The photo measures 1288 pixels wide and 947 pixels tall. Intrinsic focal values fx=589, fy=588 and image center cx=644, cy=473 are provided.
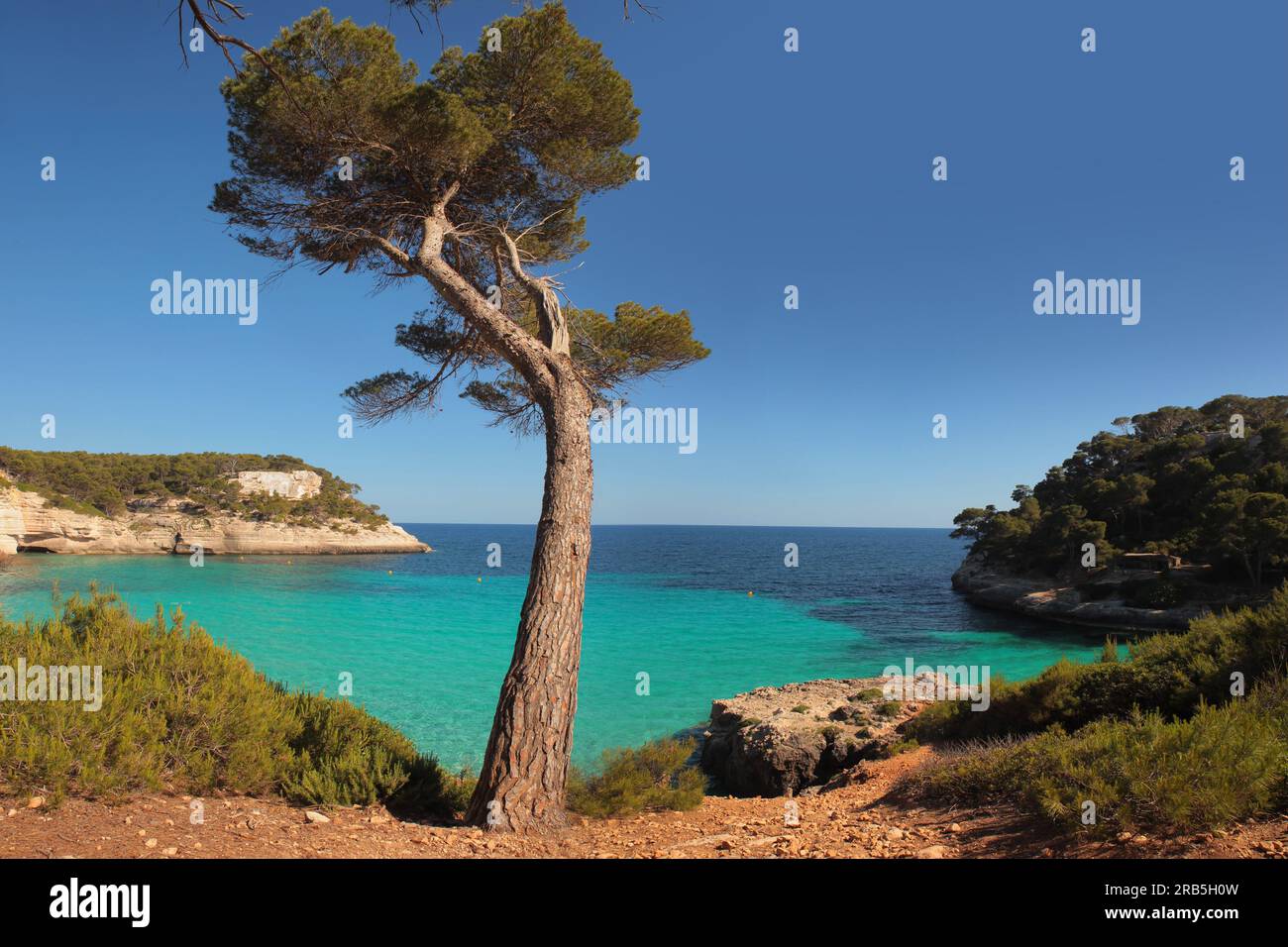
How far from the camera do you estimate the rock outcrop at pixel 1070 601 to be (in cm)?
2920

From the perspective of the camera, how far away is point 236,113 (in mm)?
7566

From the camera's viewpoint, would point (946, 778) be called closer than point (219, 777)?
No

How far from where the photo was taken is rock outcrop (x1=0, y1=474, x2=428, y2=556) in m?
50.1

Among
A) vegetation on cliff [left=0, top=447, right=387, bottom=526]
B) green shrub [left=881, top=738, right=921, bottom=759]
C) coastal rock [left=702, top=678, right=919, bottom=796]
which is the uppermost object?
vegetation on cliff [left=0, top=447, right=387, bottom=526]

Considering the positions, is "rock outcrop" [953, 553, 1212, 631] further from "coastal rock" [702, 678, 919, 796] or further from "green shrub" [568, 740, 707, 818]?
"green shrub" [568, 740, 707, 818]

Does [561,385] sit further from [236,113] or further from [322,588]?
[322,588]

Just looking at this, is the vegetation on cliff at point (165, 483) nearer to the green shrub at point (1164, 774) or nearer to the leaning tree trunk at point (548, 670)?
the leaning tree trunk at point (548, 670)

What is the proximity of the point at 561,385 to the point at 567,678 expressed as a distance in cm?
292

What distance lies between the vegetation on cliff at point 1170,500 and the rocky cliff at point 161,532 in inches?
2772

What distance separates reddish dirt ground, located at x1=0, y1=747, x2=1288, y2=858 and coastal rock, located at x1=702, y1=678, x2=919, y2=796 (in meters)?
4.97

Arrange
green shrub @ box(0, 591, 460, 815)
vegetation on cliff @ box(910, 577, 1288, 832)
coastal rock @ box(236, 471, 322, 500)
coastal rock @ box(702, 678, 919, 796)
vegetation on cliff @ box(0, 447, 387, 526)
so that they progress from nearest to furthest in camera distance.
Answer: vegetation on cliff @ box(910, 577, 1288, 832)
green shrub @ box(0, 591, 460, 815)
coastal rock @ box(702, 678, 919, 796)
vegetation on cliff @ box(0, 447, 387, 526)
coastal rock @ box(236, 471, 322, 500)

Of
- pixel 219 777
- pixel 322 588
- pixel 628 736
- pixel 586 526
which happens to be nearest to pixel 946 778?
pixel 586 526

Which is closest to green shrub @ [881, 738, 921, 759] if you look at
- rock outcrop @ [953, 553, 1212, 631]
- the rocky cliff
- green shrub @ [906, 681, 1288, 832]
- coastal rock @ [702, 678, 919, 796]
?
coastal rock @ [702, 678, 919, 796]

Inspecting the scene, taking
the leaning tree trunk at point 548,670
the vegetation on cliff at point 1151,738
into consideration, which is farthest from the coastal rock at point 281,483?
the vegetation on cliff at point 1151,738
